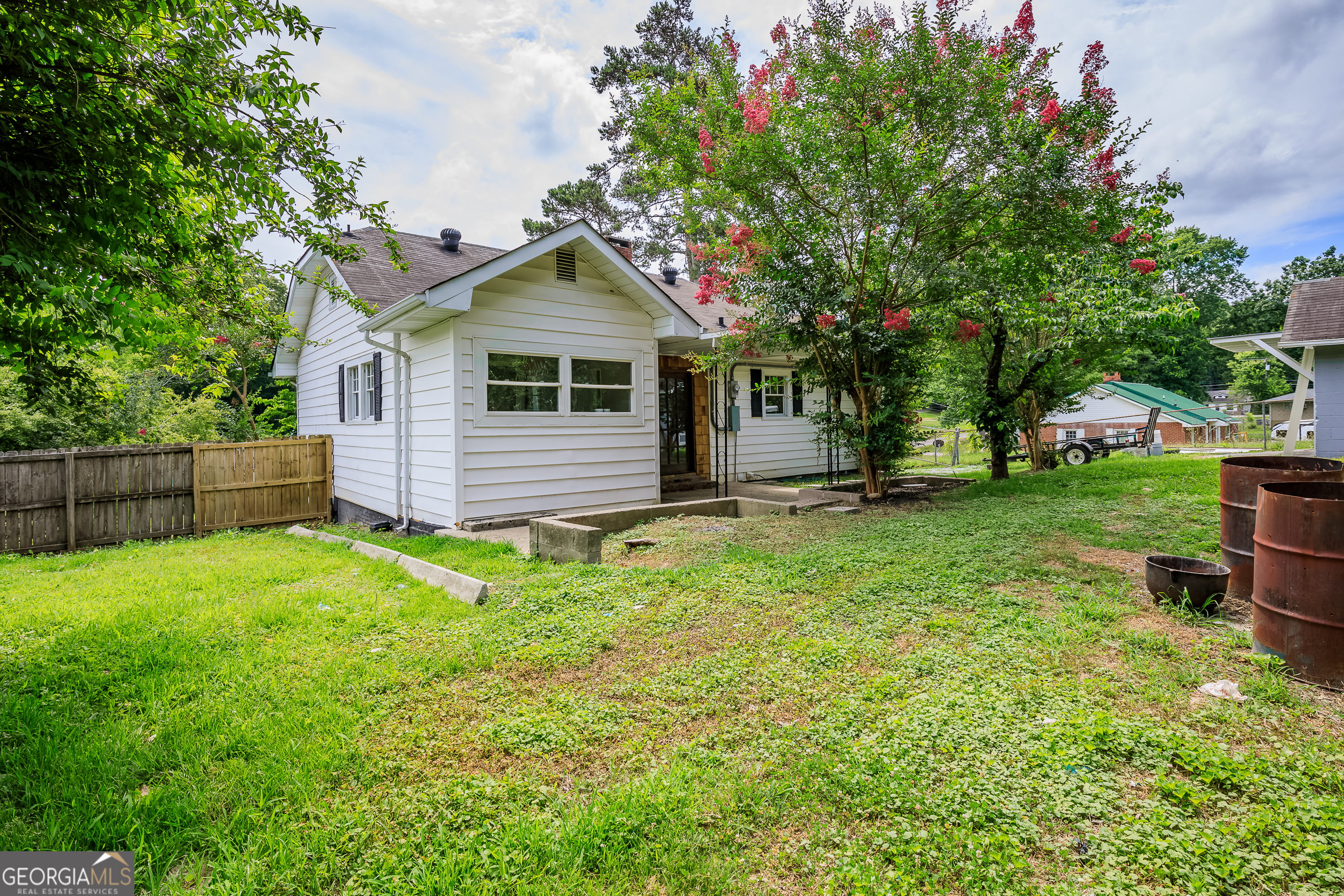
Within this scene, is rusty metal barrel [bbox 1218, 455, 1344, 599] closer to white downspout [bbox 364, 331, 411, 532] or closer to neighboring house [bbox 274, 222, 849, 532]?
neighboring house [bbox 274, 222, 849, 532]

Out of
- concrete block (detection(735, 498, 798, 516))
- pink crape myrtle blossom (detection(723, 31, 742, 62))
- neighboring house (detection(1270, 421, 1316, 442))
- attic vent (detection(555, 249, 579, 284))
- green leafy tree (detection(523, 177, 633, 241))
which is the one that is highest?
green leafy tree (detection(523, 177, 633, 241))

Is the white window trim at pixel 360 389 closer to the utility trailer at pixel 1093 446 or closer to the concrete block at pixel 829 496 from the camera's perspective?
the concrete block at pixel 829 496

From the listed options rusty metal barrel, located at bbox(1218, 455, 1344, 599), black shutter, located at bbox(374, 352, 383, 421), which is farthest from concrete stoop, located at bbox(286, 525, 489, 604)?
rusty metal barrel, located at bbox(1218, 455, 1344, 599)

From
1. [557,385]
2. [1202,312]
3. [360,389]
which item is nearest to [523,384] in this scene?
[557,385]

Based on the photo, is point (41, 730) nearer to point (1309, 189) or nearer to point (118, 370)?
point (118, 370)

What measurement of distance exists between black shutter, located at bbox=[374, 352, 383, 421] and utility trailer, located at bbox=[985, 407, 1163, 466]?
13007 millimetres

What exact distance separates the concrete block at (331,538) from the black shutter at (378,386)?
2.13m

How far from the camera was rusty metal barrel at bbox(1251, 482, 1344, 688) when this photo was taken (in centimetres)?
270

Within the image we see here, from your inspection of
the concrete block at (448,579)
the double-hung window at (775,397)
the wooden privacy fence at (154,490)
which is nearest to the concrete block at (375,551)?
the concrete block at (448,579)

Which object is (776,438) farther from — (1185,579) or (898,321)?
(1185,579)

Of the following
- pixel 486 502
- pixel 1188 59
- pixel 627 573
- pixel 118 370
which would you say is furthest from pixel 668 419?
pixel 118 370

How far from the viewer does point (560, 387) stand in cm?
828

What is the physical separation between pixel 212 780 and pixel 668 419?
367 inches

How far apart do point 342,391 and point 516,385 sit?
540cm
